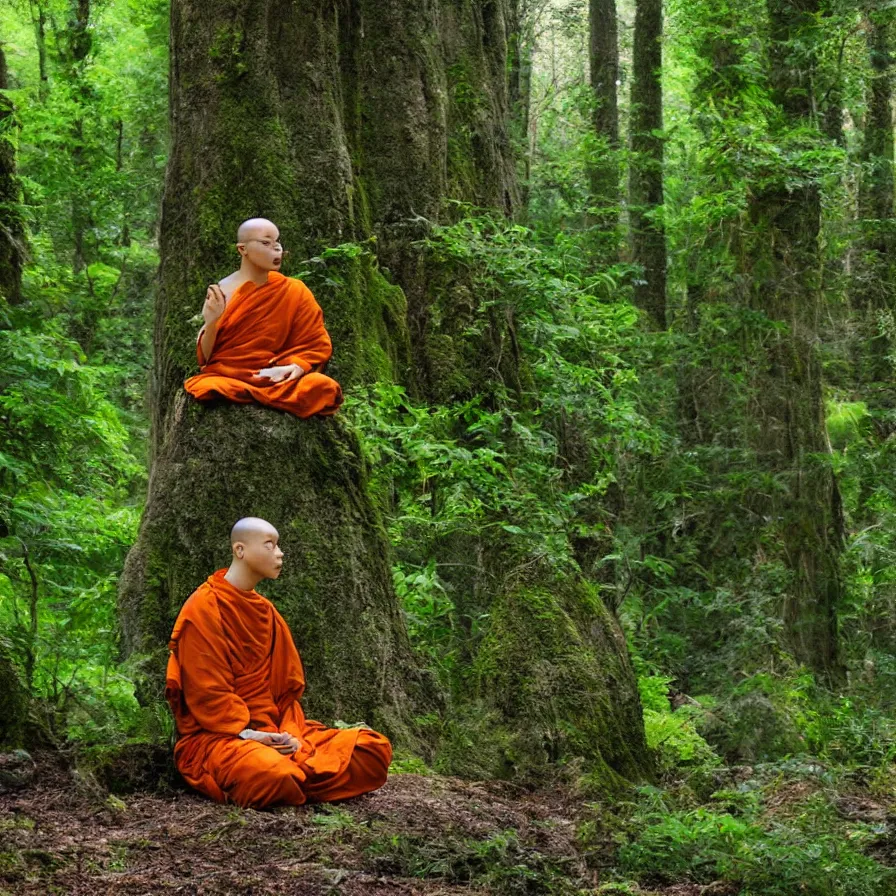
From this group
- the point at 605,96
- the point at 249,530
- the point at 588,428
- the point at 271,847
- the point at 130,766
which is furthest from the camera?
the point at 605,96

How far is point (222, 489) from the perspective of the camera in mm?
6969

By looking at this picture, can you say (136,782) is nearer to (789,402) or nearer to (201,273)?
(201,273)

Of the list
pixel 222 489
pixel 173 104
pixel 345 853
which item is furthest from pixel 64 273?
pixel 345 853

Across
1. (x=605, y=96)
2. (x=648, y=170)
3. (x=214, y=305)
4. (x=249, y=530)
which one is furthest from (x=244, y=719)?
(x=605, y=96)

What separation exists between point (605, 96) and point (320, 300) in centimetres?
1415

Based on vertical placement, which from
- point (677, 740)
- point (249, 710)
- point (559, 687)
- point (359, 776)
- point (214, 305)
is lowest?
point (677, 740)

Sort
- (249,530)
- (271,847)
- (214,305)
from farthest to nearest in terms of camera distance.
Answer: (214,305) → (249,530) → (271,847)

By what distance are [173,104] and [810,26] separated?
1029 cm

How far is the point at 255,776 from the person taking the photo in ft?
19.0

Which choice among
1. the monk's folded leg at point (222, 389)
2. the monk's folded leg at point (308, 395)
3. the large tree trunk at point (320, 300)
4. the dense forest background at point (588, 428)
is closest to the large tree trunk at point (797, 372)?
the dense forest background at point (588, 428)

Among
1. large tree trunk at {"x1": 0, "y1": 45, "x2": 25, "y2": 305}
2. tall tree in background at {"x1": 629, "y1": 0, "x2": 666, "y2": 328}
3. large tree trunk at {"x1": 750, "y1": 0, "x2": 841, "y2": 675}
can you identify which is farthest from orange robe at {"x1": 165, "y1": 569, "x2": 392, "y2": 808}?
tall tree in background at {"x1": 629, "y1": 0, "x2": 666, "y2": 328}

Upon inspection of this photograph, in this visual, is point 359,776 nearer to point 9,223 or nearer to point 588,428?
point 588,428

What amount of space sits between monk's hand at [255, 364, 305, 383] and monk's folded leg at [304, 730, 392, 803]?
6.67 ft

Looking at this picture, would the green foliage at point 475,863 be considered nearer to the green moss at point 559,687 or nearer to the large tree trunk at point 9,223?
the green moss at point 559,687
